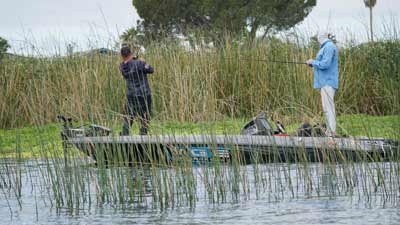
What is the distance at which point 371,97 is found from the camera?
1966cm

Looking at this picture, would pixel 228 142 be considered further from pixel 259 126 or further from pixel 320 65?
pixel 320 65

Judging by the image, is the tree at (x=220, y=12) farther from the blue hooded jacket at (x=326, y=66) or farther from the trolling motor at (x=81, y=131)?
the trolling motor at (x=81, y=131)

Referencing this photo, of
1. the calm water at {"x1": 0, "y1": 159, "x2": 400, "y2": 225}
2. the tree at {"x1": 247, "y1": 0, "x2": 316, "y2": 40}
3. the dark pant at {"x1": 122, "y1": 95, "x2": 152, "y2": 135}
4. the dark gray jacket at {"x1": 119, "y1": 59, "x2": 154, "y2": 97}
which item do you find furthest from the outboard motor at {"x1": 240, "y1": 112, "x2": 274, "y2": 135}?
the tree at {"x1": 247, "y1": 0, "x2": 316, "y2": 40}

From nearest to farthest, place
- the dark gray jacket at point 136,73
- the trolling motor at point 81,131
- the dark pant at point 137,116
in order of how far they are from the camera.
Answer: the dark pant at point 137,116 → the trolling motor at point 81,131 → the dark gray jacket at point 136,73

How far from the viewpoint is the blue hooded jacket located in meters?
15.1

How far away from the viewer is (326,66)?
15078 mm

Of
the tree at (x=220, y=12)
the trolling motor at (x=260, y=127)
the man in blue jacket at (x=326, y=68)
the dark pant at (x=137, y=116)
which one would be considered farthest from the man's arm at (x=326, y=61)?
the tree at (x=220, y=12)

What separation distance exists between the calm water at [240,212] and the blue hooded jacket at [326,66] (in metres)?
4.06

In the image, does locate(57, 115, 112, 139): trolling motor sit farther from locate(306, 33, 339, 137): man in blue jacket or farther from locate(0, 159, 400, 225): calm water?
locate(306, 33, 339, 137): man in blue jacket

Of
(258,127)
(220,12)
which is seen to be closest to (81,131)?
(258,127)

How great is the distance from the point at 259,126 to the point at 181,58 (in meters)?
6.79

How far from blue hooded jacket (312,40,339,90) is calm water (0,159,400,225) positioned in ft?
13.3

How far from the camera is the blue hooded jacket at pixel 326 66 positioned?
15.1 m

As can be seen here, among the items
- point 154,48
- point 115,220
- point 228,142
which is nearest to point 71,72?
point 154,48
